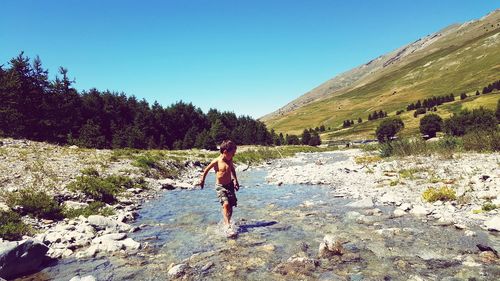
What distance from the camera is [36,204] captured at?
13.9 m

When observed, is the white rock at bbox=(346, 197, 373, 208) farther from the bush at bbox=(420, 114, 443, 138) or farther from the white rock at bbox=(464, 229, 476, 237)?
the bush at bbox=(420, 114, 443, 138)

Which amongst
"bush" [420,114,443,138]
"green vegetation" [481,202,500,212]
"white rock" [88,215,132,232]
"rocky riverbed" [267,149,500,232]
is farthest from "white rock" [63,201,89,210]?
"bush" [420,114,443,138]

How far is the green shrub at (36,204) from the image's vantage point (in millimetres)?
13664

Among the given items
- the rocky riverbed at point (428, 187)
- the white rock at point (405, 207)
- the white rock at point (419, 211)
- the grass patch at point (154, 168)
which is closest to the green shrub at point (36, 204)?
the grass patch at point (154, 168)

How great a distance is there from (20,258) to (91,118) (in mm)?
62488

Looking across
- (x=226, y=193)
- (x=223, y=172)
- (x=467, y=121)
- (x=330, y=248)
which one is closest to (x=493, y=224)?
(x=330, y=248)

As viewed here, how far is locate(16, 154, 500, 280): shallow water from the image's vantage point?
789 cm

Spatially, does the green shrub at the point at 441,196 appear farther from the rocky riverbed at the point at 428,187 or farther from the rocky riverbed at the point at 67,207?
the rocky riverbed at the point at 67,207

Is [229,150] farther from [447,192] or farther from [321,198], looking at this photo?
[447,192]

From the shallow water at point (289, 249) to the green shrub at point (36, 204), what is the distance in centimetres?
339

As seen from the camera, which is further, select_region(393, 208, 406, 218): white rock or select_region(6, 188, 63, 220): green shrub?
select_region(6, 188, 63, 220): green shrub

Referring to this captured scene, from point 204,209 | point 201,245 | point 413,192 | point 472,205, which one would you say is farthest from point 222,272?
point 413,192

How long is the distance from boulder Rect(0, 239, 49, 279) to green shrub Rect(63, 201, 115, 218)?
18.1 ft

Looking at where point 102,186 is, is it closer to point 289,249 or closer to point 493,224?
point 289,249
